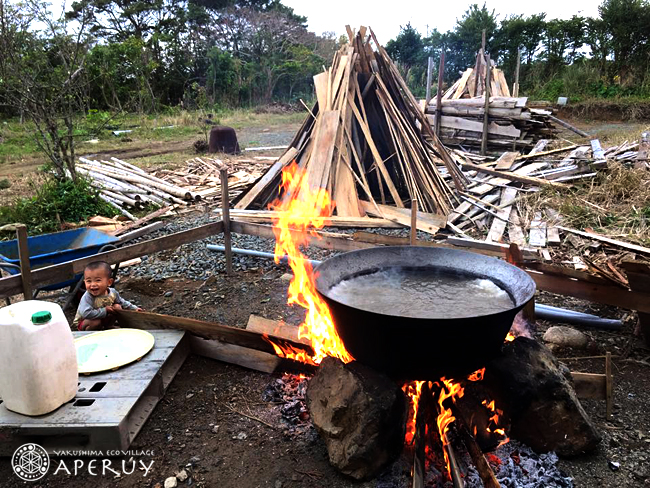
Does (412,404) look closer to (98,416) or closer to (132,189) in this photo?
(98,416)

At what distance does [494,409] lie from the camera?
254cm

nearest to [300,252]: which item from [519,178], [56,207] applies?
[56,207]

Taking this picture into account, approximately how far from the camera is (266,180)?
26.0 feet

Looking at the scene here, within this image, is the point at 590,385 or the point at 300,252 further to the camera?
the point at 300,252

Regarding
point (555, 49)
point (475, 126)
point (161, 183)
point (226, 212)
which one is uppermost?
point (555, 49)

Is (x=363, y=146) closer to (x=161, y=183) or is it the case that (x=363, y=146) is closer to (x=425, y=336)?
(x=161, y=183)

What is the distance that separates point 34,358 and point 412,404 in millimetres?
2170

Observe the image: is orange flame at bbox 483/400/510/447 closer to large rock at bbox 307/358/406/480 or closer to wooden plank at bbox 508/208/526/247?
large rock at bbox 307/358/406/480

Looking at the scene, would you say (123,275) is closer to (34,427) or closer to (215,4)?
(34,427)

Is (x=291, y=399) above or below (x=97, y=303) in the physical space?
below

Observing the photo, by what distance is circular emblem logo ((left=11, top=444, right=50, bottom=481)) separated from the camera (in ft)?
8.04

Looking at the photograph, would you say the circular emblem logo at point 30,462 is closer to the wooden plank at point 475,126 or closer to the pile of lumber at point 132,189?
the pile of lumber at point 132,189

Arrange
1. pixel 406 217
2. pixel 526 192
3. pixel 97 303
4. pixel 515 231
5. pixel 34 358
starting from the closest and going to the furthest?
pixel 34 358
pixel 97 303
pixel 515 231
pixel 406 217
pixel 526 192

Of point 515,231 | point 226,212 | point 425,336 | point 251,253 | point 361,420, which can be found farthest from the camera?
point 515,231
